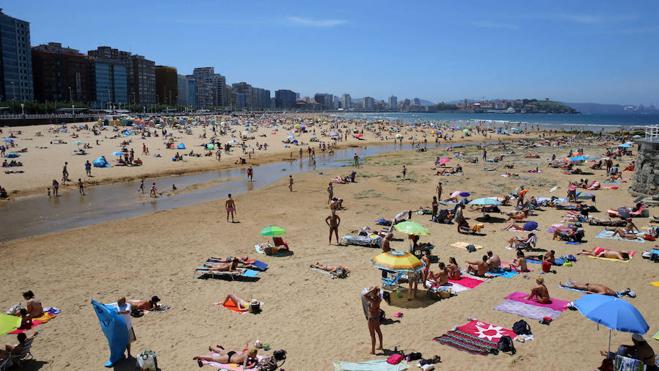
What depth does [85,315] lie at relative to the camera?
9.29m

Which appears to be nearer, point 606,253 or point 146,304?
point 146,304

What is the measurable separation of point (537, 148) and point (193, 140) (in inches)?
1401

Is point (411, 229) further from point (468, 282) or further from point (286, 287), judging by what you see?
point (286, 287)

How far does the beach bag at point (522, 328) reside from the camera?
7727 mm

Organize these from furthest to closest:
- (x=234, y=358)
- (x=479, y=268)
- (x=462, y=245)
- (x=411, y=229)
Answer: (x=462, y=245), (x=411, y=229), (x=479, y=268), (x=234, y=358)

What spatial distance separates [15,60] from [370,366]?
397 ft

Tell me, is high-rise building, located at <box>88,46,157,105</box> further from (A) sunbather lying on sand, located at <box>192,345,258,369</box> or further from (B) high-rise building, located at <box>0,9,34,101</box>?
(A) sunbather lying on sand, located at <box>192,345,258,369</box>

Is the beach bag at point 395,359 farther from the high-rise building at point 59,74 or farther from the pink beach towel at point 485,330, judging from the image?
the high-rise building at point 59,74

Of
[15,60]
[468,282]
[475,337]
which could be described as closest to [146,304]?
[475,337]

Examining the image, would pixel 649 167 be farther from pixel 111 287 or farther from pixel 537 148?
pixel 537 148

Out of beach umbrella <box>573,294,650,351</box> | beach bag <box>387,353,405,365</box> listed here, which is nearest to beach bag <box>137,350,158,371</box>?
beach bag <box>387,353,405,365</box>

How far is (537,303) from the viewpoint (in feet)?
29.6

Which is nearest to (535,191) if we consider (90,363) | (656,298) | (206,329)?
(656,298)

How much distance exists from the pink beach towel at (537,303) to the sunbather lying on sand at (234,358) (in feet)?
17.1
